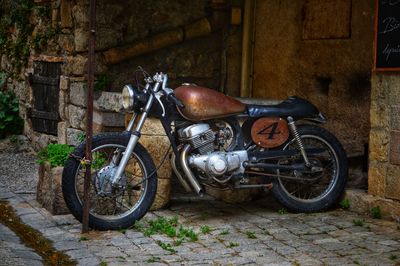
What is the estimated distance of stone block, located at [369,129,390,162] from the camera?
6.39 meters

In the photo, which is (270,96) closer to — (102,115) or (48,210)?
(102,115)

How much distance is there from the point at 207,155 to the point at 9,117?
226 inches

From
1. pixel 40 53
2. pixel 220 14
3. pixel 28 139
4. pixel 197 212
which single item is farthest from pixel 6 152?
pixel 197 212

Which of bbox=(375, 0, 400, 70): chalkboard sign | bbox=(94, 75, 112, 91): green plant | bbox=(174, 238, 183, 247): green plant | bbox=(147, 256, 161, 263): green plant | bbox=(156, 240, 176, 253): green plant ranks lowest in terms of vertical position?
bbox=(147, 256, 161, 263): green plant

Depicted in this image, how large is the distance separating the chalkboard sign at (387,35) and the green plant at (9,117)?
6398 millimetres

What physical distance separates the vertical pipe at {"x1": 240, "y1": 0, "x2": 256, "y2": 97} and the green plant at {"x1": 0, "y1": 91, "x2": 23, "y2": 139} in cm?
393

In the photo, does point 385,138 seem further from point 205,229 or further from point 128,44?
point 128,44

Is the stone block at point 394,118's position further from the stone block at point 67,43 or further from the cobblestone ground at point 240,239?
the stone block at point 67,43

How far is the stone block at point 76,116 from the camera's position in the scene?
8.73 metres

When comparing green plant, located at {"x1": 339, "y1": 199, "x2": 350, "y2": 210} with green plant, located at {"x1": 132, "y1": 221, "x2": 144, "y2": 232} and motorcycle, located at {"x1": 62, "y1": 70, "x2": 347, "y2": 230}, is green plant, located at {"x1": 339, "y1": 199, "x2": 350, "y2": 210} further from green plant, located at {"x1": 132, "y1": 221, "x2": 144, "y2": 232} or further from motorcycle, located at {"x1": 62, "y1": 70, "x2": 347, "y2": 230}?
green plant, located at {"x1": 132, "y1": 221, "x2": 144, "y2": 232}

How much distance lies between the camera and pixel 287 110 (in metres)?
6.51

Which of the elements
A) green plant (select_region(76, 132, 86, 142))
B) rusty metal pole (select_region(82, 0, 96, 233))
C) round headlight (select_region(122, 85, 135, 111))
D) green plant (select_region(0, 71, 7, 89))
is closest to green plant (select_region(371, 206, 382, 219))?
round headlight (select_region(122, 85, 135, 111))

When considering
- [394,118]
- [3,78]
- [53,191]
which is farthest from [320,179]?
[3,78]

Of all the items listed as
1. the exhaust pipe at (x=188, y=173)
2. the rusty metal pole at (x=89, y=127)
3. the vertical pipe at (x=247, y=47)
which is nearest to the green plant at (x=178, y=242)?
the exhaust pipe at (x=188, y=173)
